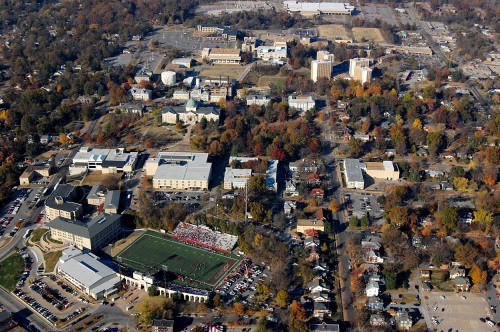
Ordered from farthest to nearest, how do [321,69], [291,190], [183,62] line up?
1. [183,62]
2. [321,69]
3. [291,190]

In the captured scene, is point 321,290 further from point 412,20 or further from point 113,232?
point 412,20

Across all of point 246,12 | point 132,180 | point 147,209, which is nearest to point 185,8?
point 246,12

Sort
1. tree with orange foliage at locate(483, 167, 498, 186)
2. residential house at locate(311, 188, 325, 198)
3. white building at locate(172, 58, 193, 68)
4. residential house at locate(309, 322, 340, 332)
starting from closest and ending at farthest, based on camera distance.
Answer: residential house at locate(309, 322, 340, 332) < residential house at locate(311, 188, 325, 198) < tree with orange foliage at locate(483, 167, 498, 186) < white building at locate(172, 58, 193, 68)

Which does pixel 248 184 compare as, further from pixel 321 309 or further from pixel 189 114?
pixel 189 114

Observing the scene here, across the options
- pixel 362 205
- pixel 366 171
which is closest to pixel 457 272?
pixel 362 205

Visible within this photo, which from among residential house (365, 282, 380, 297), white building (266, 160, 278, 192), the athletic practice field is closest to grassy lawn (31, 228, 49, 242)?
the athletic practice field

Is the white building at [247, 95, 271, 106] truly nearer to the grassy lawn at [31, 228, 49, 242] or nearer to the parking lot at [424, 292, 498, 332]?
the grassy lawn at [31, 228, 49, 242]

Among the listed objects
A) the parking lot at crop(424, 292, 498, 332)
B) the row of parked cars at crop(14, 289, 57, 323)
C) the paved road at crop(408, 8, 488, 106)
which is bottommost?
the paved road at crop(408, 8, 488, 106)

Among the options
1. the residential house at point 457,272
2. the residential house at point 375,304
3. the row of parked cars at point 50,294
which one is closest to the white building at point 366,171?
the residential house at point 457,272
